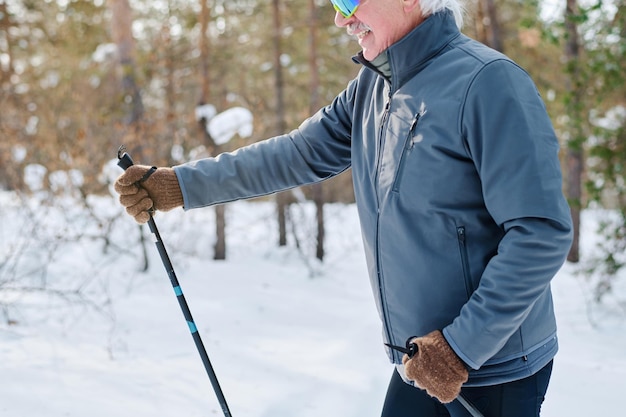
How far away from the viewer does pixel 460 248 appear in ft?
5.18

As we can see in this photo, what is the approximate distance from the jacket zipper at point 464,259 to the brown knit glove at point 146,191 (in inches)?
39.7

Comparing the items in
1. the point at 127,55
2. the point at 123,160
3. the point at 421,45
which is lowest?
the point at 123,160

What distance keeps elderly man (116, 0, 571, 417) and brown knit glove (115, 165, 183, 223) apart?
650mm

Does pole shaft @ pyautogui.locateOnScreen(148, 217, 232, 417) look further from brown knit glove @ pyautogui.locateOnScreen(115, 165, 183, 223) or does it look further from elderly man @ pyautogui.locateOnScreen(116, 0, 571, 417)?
elderly man @ pyautogui.locateOnScreen(116, 0, 571, 417)

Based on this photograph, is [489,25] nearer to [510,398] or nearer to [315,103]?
[315,103]

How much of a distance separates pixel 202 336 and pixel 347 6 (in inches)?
163

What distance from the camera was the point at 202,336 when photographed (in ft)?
17.6

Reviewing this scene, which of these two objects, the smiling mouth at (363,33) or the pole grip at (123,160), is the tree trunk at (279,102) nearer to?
the pole grip at (123,160)

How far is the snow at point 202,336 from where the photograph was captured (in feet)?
12.6

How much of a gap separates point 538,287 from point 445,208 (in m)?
0.30

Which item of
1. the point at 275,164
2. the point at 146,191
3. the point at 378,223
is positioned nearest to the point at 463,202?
the point at 378,223

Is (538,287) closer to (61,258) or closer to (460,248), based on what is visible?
(460,248)

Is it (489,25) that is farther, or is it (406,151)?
(489,25)

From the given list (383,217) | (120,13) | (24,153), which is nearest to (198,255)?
(24,153)
